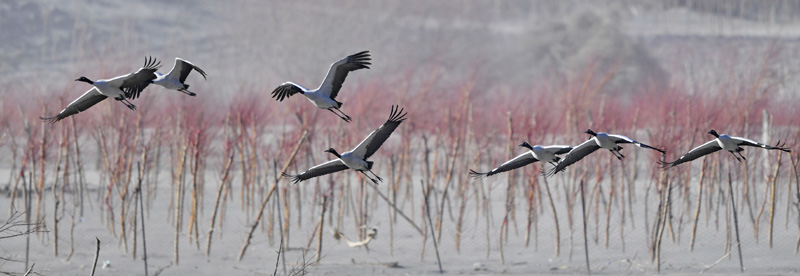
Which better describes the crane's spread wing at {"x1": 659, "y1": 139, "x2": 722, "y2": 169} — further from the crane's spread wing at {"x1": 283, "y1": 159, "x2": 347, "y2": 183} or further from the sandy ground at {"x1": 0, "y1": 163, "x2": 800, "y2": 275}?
the sandy ground at {"x1": 0, "y1": 163, "x2": 800, "y2": 275}

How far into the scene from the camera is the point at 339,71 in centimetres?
729

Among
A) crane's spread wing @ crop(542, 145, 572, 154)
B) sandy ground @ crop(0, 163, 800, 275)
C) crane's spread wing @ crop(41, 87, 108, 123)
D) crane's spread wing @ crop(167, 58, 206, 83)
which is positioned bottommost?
sandy ground @ crop(0, 163, 800, 275)

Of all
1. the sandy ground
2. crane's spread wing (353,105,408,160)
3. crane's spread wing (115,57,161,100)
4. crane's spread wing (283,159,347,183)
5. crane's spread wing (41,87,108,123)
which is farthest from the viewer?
the sandy ground

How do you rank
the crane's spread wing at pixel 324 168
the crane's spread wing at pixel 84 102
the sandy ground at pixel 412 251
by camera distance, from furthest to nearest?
the sandy ground at pixel 412 251 < the crane's spread wing at pixel 84 102 < the crane's spread wing at pixel 324 168

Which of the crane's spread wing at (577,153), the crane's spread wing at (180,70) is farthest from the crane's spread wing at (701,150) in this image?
the crane's spread wing at (180,70)

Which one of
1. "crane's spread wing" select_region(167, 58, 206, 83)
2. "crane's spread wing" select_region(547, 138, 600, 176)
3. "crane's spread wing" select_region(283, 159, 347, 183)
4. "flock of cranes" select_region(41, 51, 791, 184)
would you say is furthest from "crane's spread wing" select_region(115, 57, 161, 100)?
"crane's spread wing" select_region(547, 138, 600, 176)

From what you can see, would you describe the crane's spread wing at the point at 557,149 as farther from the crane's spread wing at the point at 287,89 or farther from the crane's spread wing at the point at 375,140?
the crane's spread wing at the point at 287,89

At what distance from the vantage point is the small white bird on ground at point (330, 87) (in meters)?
6.96

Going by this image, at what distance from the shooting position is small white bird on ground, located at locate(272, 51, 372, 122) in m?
6.96

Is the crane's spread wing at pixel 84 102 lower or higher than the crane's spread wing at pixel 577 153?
higher

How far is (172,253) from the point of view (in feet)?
50.5

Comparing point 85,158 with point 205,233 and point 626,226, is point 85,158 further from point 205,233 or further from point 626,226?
point 626,226

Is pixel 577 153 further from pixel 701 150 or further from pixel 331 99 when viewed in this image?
pixel 331 99

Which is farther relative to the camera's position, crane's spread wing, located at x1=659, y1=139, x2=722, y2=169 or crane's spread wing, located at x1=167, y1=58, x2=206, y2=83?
crane's spread wing, located at x1=659, y1=139, x2=722, y2=169
